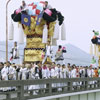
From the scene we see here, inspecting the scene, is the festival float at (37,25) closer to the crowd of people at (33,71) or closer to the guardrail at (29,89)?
the crowd of people at (33,71)

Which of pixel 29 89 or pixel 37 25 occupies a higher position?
pixel 37 25

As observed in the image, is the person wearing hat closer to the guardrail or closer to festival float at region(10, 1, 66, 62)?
festival float at region(10, 1, 66, 62)

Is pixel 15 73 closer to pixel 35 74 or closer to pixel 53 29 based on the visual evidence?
pixel 35 74

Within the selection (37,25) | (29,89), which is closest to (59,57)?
(37,25)

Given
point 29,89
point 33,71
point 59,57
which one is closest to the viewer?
point 29,89

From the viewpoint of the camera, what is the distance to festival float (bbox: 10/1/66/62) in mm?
22109

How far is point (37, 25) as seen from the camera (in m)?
22.8

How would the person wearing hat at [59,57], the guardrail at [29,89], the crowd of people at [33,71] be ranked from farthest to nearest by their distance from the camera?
the person wearing hat at [59,57], the crowd of people at [33,71], the guardrail at [29,89]

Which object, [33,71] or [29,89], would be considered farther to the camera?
[33,71]

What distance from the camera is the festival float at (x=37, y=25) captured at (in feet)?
72.5

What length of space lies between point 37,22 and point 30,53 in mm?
2115

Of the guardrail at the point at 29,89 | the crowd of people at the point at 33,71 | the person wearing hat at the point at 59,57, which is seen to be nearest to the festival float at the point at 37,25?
the person wearing hat at the point at 59,57

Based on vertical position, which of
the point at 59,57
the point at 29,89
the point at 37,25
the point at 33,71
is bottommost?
the point at 29,89

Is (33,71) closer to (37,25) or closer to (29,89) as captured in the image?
(29,89)
